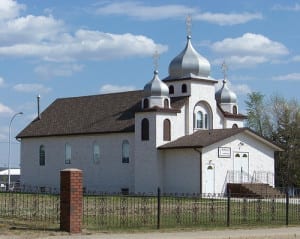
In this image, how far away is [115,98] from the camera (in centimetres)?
5672

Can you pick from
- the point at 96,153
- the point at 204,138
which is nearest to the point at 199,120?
the point at 204,138

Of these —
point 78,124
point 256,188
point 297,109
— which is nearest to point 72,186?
point 256,188

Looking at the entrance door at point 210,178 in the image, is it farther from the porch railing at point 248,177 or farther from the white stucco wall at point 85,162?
the white stucco wall at point 85,162

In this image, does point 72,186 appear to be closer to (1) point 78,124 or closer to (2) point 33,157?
(1) point 78,124

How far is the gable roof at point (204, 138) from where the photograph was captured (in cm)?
4712

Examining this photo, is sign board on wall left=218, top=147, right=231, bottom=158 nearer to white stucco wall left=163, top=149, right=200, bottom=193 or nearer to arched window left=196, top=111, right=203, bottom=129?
white stucco wall left=163, top=149, right=200, bottom=193

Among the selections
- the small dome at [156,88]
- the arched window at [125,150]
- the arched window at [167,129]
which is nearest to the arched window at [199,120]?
the arched window at [167,129]

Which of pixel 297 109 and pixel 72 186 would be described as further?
pixel 297 109

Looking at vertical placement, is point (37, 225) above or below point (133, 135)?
below

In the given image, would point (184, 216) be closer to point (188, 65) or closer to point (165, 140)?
point (165, 140)

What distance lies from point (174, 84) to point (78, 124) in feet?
29.7

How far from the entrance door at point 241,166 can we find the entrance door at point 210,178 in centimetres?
214

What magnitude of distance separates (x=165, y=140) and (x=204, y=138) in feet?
9.41

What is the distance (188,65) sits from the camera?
52.2 metres
